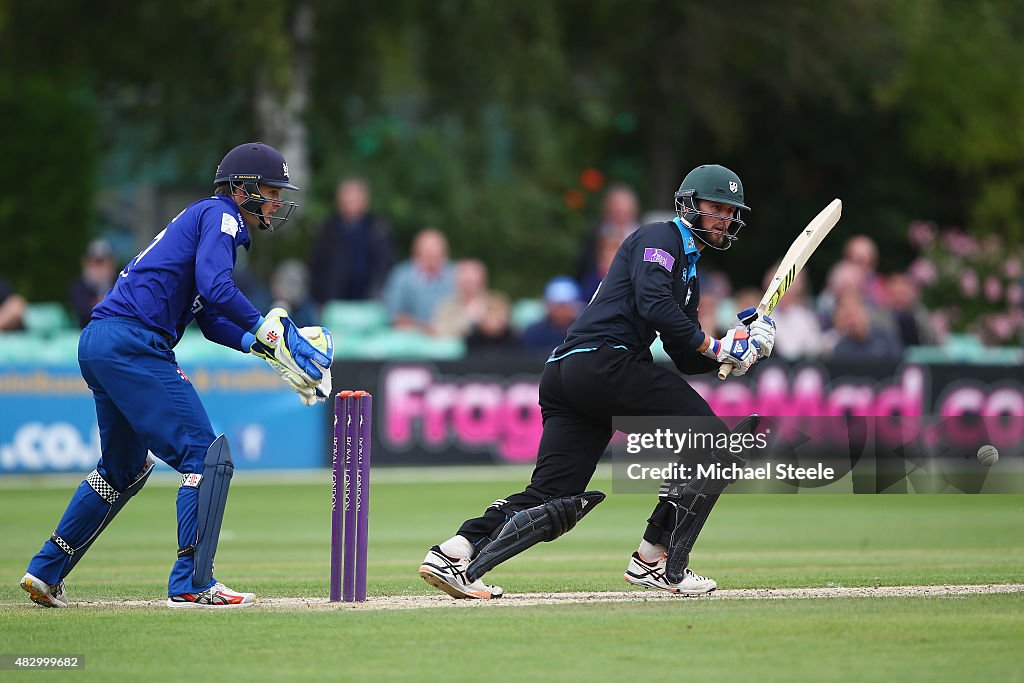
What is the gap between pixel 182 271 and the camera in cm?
811

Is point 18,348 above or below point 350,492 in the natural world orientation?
above

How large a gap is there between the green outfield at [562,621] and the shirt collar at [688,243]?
1.70 m

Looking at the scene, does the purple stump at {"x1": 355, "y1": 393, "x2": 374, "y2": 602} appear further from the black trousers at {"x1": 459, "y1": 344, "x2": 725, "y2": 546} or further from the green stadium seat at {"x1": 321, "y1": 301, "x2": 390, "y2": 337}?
the green stadium seat at {"x1": 321, "y1": 301, "x2": 390, "y2": 337}

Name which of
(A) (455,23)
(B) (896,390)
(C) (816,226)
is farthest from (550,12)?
(C) (816,226)

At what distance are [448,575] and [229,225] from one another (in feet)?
6.43

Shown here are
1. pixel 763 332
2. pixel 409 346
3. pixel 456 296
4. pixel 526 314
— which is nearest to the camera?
pixel 763 332

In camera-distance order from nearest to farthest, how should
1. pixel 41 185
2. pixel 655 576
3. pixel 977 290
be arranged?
pixel 655 576 → pixel 977 290 → pixel 41 185

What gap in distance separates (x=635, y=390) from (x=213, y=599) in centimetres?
223

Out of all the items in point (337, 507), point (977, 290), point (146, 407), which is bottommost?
point (337, 507)

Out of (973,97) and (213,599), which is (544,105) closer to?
(973,97)

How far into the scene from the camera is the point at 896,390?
1809 centimetres

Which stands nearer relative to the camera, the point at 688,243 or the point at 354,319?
the point at 688,243

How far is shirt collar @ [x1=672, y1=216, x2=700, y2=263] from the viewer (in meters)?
8.34

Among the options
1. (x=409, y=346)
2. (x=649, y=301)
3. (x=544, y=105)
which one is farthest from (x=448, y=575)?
(x=544, y=105)
